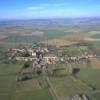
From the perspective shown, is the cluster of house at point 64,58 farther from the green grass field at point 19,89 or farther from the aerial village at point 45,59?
the green grass field at point 19,89

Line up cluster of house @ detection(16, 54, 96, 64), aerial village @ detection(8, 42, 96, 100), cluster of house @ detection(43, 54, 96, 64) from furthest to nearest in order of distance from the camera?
cluster of house @ detection(16, 54, 96, 64) < cluster of house @ detection(43, 54, 96, 64) < aerial village @ detection(8, 42, 96, 100)

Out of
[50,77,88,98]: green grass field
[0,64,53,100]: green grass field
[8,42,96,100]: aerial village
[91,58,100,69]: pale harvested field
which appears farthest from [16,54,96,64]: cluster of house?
[50,77,88,98]: green grass field

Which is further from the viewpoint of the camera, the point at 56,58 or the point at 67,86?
the point at 56,58

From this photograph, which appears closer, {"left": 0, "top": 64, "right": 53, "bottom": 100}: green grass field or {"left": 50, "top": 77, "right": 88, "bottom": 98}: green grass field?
{"left": 0, "top": 64, "right": 53, "bottom": 100}: green grass field

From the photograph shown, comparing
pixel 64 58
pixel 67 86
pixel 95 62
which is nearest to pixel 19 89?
pixel 67 86

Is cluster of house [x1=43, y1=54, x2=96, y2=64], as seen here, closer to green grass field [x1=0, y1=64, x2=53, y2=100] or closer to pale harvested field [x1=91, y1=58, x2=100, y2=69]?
pale harvested field [x1=91, y1=58, x2=100, y2=69]

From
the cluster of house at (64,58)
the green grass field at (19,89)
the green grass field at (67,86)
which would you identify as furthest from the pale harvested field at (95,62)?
the green grass field at (19,89)

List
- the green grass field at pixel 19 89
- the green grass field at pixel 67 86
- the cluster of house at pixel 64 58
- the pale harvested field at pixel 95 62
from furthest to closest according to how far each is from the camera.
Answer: the cluster of house at pixel 64 58, the pale harvested field at pixel 95 62, the green grass field at pixel 67 86, the green grass field at pixel 19 89

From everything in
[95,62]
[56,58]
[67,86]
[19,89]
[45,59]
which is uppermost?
[67,86]

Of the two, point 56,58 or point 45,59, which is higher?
point 56,58

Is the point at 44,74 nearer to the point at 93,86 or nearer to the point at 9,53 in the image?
the point at 93,86

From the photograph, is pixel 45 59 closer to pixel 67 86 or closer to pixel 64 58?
pixel 64 58

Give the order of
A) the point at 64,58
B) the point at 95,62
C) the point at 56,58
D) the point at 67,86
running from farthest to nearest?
the point at 56,58 → the point at 64,58 → the point at 95,62 → the point at 67,86
